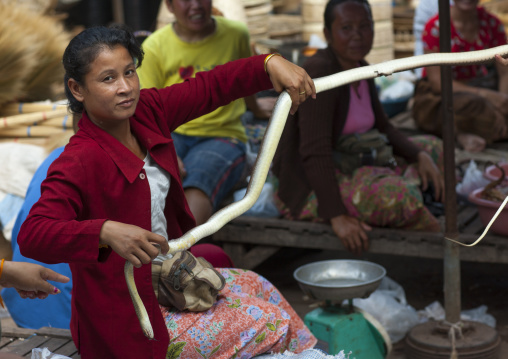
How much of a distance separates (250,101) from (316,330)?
187 cm

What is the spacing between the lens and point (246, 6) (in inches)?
295

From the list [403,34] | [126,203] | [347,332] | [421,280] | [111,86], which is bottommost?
[421,280]

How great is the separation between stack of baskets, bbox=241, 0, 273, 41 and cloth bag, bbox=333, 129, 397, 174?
12.1 ft

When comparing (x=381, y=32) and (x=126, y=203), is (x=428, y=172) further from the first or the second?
(x=381, y=32)

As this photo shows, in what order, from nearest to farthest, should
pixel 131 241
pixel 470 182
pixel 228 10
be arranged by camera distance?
pixel 131 241, pixel 470 182, pixel 228 10

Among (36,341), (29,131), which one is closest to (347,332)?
(36,341)

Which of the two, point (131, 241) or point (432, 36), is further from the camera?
point (432, 36)

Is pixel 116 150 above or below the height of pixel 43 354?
above

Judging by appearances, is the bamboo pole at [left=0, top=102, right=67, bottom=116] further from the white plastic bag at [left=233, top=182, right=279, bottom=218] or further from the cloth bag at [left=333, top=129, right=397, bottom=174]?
the cloth bag at [left=333, top=129, right=397, bottom=174]

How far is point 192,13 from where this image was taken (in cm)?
427

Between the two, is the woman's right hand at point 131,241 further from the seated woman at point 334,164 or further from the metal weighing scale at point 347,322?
the seated woman at point 334,164

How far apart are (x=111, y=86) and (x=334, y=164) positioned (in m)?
2.06

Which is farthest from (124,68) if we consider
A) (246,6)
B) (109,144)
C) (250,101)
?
(246,6)

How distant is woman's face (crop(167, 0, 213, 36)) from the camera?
426cm
